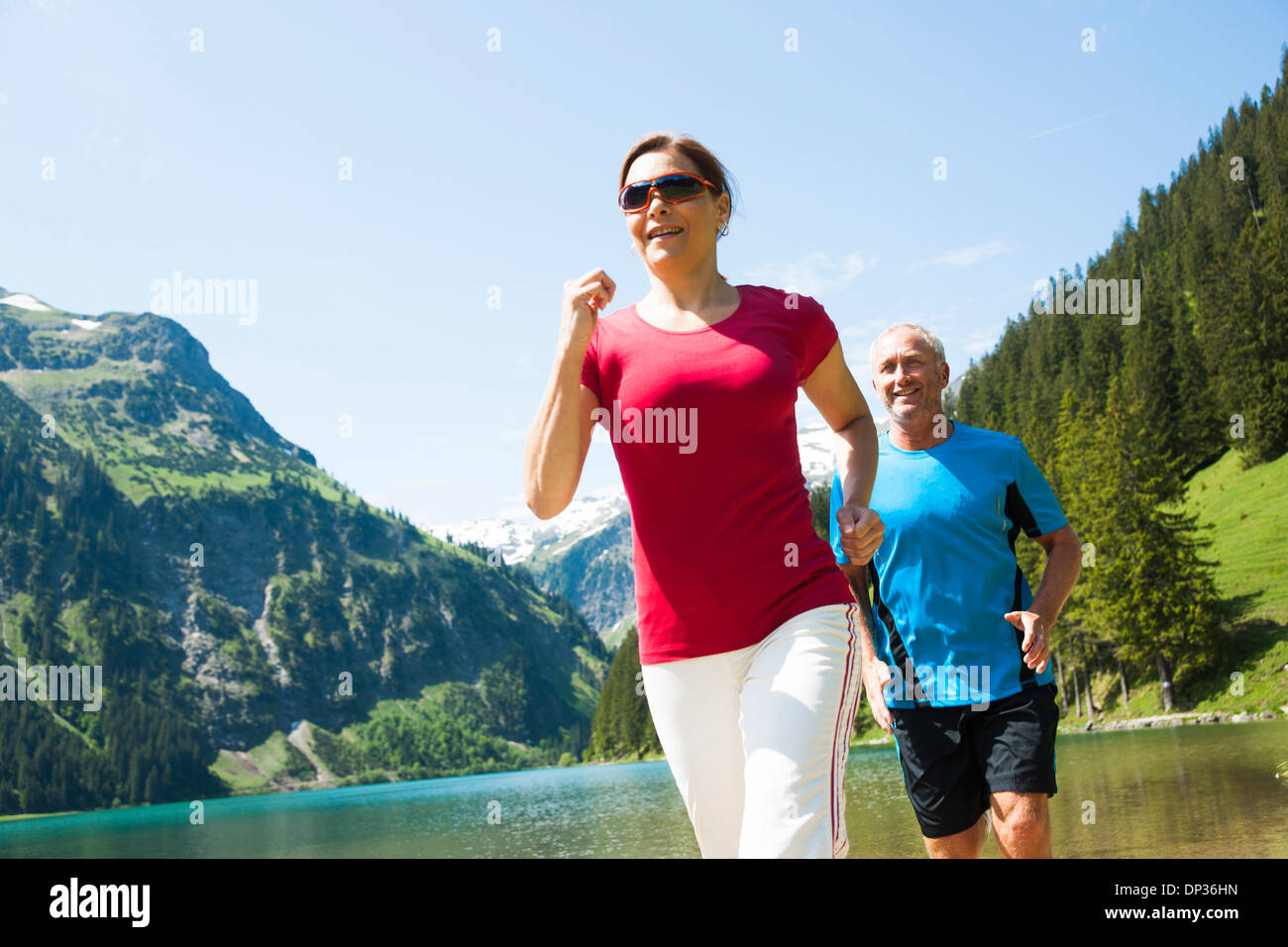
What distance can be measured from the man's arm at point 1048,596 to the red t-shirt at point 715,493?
1965mm

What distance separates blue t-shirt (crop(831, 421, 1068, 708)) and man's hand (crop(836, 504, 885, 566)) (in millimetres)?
1399

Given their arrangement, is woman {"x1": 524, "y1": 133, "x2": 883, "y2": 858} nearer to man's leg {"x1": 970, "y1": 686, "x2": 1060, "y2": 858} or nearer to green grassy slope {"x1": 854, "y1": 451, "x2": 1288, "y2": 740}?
man's leg {"x1": 970, "y1": 686, "x2": 1060, "y2": 858}

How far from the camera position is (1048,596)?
5480 millimetres

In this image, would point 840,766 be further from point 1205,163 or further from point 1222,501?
point 1205,163

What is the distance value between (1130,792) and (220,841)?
5688 cm

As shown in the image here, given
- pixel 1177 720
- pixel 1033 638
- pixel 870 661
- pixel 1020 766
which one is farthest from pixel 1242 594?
pixel 1020 766

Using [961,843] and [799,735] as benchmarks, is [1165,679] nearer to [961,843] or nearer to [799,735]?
[961,843]

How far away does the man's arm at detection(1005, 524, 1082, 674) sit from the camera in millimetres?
5098

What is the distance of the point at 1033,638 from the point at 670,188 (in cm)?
300

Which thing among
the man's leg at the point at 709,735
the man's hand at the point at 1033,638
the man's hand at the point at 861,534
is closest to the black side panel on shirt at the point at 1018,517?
the man's hand at the point at 1033,638

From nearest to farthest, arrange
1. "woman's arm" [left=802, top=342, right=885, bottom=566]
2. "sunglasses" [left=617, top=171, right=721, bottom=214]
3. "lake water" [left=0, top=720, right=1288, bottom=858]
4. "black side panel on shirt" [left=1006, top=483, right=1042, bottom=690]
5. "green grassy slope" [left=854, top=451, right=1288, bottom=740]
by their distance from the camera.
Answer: "sunglasses" [left=617, top=171, right=721, bottom=214] < "woman's arm" [left=802, top=342, right=885, bottom=566] < "black side panel on shirt" [left=1006, top=483, right=1042, bottom=690] < "lake water" [left=0, top=720, right=1288, bottom=858] < "green grassy slope" [left=854, top=451, right=1288, bottom=740]

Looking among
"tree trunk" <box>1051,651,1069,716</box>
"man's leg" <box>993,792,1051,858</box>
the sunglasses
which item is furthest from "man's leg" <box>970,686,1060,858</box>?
"tree trunk" <box>1051,651,1069,716</box>
